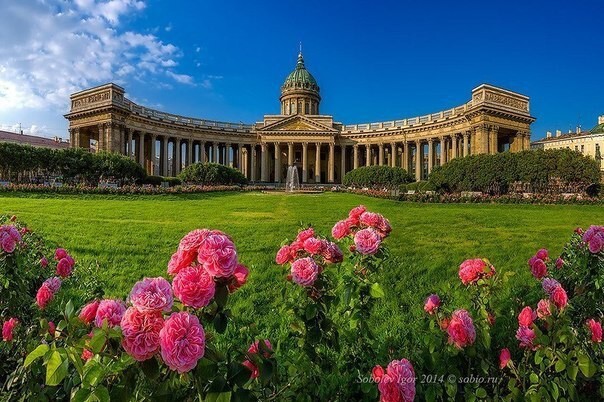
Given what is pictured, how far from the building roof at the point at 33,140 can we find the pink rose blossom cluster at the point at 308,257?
7581 cm

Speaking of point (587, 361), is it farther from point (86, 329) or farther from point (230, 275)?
point (86, 329)

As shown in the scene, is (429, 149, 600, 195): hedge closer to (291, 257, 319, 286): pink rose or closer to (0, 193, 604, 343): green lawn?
(0, 193, 604, 343): green lawn

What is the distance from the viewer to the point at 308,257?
3.10m

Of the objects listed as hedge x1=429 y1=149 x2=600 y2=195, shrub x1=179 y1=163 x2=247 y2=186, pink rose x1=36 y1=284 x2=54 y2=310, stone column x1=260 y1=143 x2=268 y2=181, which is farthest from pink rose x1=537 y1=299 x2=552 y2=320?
stone column x1=260 y1=143 x2=268 y2=181

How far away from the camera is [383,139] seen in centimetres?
6606

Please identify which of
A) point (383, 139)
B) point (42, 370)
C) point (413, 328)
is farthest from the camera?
point (383, 139)

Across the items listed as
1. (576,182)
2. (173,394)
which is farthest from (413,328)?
(576,182)

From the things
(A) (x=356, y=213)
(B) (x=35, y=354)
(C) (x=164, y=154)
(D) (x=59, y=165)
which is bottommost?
(B) (x=35, y=354)

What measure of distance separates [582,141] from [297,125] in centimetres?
5457

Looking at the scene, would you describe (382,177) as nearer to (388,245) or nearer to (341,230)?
(388,245)

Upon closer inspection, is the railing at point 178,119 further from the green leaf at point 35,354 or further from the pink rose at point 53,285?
the green leaf at point 35,354

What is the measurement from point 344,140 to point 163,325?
69.3 meters

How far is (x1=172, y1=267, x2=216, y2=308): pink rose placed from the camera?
1.83 m

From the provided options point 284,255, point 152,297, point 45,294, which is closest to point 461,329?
point 284,255
